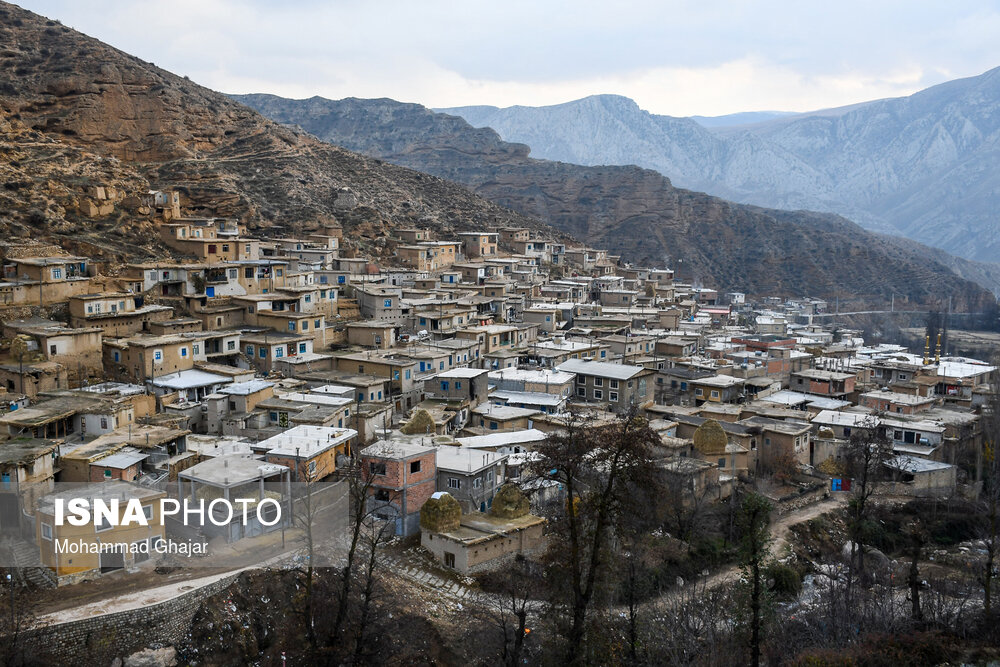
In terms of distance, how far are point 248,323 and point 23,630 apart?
56.4 ft

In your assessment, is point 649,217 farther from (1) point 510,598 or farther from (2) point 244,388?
(1) point 510,598

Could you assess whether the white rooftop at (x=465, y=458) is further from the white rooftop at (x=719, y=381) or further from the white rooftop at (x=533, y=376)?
the white rooftop at (x=719, y=381)

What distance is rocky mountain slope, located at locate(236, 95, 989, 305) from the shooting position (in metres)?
81.0

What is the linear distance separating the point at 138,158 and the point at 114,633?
1531 inches

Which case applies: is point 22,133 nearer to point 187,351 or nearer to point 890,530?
point 187,351

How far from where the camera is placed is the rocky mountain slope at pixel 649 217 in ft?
266

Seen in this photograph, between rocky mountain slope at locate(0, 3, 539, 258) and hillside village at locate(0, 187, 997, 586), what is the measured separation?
3126 millimetres

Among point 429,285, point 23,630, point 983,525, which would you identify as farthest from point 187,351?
point 983,525

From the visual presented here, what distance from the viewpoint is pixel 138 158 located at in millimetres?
46969

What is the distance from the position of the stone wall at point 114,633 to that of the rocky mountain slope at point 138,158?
20776 millimetres

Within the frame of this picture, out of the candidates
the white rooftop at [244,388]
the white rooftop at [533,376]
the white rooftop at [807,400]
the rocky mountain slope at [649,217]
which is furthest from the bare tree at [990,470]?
the rocky mountain slope at [649,217]

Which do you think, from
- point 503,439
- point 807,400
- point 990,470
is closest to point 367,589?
point 503,439

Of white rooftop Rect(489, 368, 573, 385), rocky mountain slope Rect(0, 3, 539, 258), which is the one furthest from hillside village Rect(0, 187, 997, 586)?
rocky mountain slope Rect(0, 3, 539, 258)

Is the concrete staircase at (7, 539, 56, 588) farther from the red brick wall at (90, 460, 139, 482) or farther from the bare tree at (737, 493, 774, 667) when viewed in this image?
the bare tree at (737, 493, 774, 667)
